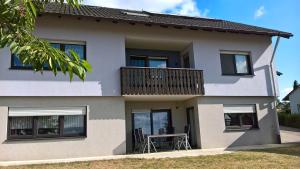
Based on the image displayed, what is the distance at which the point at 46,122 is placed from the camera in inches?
428

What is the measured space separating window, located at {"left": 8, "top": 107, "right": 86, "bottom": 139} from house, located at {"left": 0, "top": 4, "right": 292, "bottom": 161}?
4cm

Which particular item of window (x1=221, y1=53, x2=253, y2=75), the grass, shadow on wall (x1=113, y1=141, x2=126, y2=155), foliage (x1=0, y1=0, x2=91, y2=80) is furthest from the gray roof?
foliage (x1=0, y1=0, x2=91, y2=80)

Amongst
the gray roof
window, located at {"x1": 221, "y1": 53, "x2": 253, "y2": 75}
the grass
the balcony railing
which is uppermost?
the gray roof

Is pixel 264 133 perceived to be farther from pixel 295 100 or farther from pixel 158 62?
pixel 295 100

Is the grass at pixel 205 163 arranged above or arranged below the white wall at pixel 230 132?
below

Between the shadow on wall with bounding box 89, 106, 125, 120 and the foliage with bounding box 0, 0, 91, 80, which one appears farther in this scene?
the shadow on wall with bounding box 89, 106, 125, 120

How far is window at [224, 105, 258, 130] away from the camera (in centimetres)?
1351

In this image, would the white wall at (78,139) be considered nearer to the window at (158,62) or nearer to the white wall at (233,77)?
the window at (158,62)

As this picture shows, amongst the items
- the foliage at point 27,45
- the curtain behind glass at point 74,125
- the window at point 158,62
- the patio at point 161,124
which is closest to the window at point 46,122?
the curtain behind glass at point 74,125

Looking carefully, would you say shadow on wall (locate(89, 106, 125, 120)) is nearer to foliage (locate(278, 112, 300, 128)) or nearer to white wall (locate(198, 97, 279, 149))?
white wall (locate(198, 97, 279, 149))

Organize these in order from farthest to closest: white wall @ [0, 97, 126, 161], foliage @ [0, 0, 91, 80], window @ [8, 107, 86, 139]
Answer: window @ [8, 107, 86, 139] → white wall @ [0, 97, 126, 161] → foliage @ [0, 0, 91, 80]

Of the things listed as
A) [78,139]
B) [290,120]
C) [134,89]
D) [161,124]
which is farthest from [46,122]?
[290,120]

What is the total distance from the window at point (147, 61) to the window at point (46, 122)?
4287mm

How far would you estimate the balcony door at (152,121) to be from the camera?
14.1m
